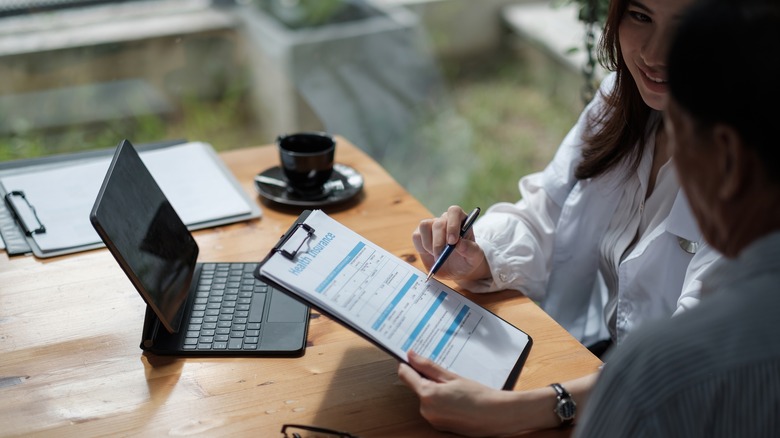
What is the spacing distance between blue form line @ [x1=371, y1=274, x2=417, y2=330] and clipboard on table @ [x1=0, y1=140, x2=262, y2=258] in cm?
42

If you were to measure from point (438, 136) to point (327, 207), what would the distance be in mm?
1681

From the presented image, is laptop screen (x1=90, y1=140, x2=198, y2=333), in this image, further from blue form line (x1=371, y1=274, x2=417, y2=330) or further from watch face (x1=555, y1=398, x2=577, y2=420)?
watch face (x1=555, y1=398, x2=577, y2=420)

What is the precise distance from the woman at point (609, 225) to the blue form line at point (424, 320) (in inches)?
5.0

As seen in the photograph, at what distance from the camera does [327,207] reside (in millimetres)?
1377

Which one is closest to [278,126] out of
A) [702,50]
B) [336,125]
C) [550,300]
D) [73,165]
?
[336,125]

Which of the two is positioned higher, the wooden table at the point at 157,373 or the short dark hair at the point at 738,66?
the short dark hair at the point at 738,66

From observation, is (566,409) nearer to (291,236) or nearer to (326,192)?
(291,236)

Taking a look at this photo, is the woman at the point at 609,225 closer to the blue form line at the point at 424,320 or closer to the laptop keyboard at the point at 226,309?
Answer: the blue form line at the point at 424,320

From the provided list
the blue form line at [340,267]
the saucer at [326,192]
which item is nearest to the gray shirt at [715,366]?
the blue form line at [340,267]

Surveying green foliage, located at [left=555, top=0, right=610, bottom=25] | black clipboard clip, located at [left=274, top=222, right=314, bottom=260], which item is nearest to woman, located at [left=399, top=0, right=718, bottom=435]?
black clipboard clip, located at [left=274, top=222, right=314, bottom=260]

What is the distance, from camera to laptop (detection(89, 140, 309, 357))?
3.15 ft

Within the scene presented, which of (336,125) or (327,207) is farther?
(336,125)

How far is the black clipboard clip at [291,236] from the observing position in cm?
93

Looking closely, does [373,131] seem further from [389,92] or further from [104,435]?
[104,435]
